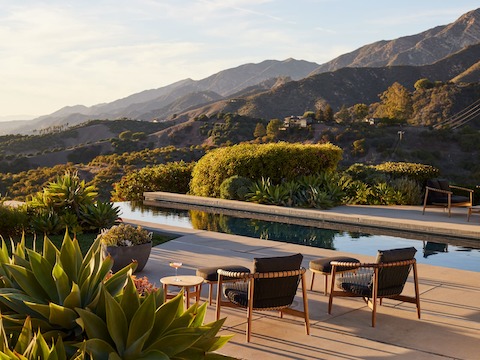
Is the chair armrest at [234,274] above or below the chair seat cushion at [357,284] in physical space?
above

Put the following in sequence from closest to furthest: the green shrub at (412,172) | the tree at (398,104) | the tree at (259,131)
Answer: the green shrub at (412,172) → the tree at (259,131) → the tree at (398,104)

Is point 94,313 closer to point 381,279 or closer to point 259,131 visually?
point 381,279

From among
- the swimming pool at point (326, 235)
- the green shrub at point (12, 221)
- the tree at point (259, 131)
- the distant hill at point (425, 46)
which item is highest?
the distant hill at point (425, 46)

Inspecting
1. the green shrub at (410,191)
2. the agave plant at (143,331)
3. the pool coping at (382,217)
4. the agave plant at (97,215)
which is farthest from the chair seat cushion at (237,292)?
the green shrub at (410,191)

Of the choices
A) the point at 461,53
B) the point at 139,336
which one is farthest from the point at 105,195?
the point at 461,53

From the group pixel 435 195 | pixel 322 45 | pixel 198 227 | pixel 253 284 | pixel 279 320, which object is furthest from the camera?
pixel 322 45

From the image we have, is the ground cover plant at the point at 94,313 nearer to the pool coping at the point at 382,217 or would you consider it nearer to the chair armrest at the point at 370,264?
the chair armrest at the point at 370,264

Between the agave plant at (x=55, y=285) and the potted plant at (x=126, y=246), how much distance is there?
4948 mm

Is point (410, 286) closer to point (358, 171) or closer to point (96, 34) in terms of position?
point (358, 171)

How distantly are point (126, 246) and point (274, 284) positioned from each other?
312 cm

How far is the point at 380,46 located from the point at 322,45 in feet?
361

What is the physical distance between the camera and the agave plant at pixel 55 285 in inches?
119

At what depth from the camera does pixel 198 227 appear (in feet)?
46.2

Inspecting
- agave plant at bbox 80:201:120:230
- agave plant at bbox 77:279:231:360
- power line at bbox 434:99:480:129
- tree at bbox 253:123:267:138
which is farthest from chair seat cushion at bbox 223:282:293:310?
power line at bbox 434:99:480:129
